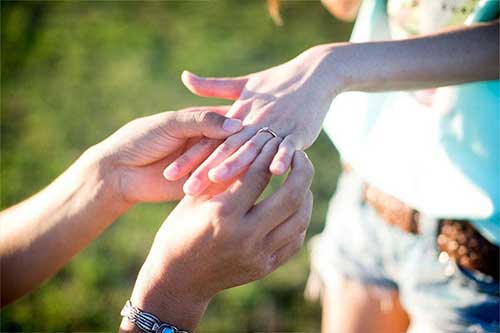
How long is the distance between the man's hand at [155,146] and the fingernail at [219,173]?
5.8 inches

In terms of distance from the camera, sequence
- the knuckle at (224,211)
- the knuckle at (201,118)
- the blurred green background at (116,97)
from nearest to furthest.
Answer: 1. the knuckle at (224,211)
2. the knuckle at (201,118)
3. the blurred green background at (116,97)

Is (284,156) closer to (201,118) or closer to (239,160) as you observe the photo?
(239,160)

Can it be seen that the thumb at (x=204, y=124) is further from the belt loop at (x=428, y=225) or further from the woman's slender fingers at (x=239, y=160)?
the belt loop at (x=428, y=225)

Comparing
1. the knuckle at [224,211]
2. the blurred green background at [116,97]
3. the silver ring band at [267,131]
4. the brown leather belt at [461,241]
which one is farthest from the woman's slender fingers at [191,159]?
the blurred green background at [116,97]

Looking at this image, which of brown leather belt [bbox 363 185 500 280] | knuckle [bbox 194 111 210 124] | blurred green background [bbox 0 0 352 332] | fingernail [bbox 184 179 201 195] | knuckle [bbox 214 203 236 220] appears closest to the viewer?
knuckle [bbox 214 203 236 220]

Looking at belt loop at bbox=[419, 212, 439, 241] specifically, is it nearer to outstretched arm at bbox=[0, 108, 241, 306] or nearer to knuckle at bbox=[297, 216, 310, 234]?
knuckle at bbox=[297, 216, 310, 234]

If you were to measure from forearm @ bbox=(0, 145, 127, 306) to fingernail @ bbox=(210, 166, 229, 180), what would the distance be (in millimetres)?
344

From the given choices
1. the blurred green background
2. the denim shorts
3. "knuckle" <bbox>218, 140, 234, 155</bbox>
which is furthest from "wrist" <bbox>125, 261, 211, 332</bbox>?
the blurred green background

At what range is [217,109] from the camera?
1.65 meters

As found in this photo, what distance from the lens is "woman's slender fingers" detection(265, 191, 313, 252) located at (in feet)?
4.34

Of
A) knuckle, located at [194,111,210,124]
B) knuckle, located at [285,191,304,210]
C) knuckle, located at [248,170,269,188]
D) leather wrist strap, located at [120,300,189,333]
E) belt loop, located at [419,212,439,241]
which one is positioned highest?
knuckle, located at [194,111,210,124]

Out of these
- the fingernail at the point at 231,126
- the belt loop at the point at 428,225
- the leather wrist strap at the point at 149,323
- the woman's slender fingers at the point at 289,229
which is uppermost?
the fingernail at the point at 231,126

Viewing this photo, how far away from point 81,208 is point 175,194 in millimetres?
229

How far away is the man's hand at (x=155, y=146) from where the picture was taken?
1486 mm
